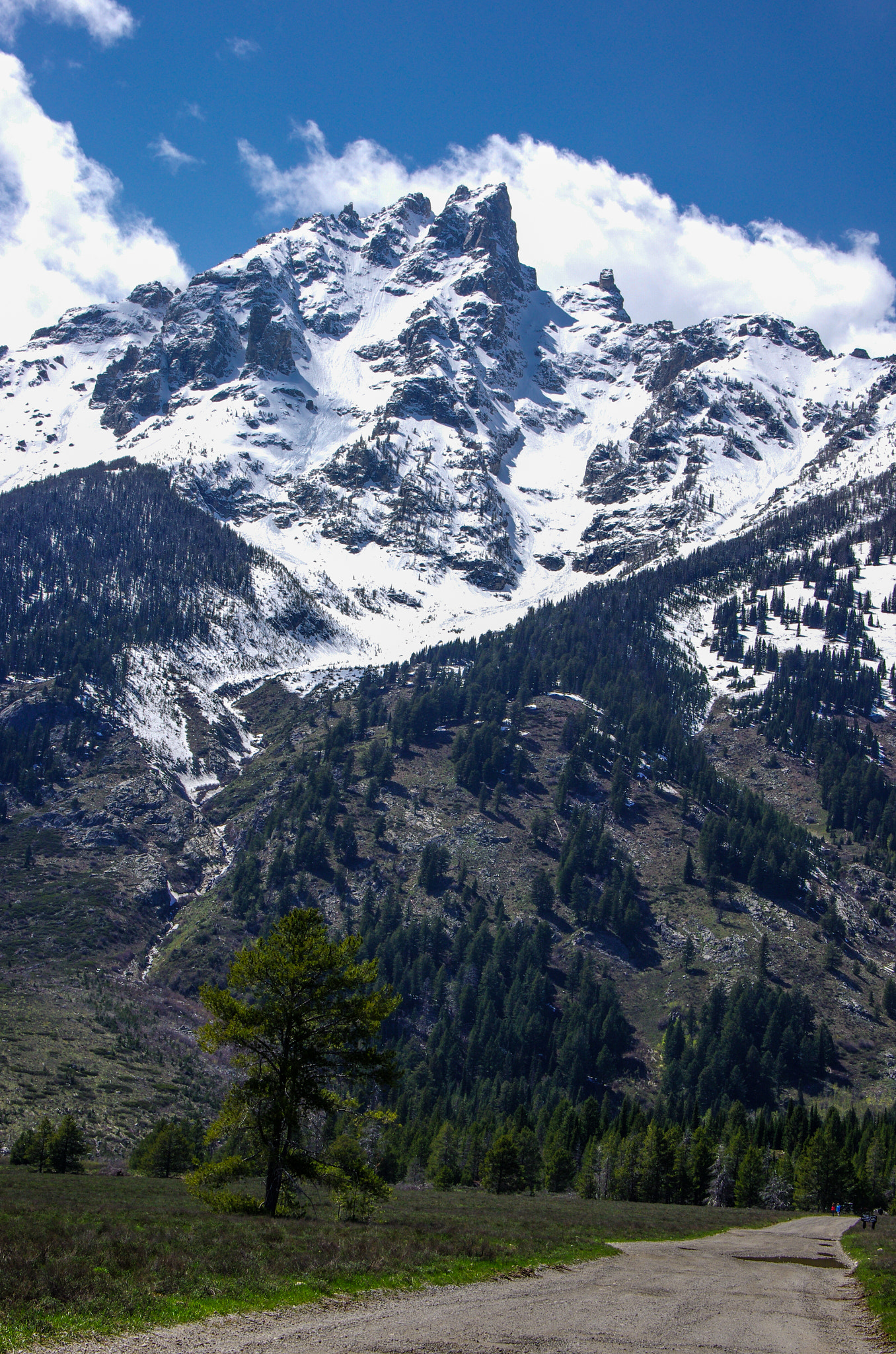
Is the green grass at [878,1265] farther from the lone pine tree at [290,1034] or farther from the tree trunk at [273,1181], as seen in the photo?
the tree trunk at [273,1181]

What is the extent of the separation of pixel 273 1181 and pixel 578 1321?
42.3ft

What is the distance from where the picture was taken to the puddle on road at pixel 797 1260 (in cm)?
3133

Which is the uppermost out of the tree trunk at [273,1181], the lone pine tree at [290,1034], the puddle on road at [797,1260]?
the lone pine tree at [290,1034]

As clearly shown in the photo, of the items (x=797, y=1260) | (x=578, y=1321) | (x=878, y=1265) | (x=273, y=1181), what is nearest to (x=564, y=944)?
(x=797, y=1260)

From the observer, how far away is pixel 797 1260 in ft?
107

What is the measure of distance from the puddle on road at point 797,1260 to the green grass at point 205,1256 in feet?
18.0

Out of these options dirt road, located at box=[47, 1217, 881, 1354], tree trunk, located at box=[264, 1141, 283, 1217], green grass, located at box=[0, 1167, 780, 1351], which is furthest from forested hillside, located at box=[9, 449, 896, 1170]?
dirt road, located at box=[47, 1217, 881, 1354]

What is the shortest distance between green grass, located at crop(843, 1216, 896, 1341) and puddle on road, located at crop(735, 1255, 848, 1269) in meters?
1.04

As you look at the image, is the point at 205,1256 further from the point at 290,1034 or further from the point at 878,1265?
the point at 878,1265

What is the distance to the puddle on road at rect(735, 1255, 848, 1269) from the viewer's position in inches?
1234

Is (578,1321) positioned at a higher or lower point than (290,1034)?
lower

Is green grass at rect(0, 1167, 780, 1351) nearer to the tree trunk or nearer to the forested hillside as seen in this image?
the tree trunk

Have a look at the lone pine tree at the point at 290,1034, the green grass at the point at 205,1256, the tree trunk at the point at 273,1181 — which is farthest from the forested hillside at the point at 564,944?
the lone pine tree at the point at 290,1034

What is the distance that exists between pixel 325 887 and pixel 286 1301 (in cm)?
16327
